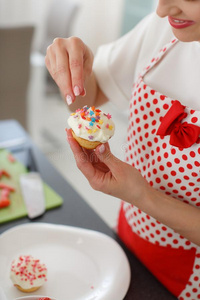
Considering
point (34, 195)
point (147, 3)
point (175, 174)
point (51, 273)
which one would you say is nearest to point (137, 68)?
point (175, 174)

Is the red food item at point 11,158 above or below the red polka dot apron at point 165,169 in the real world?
below

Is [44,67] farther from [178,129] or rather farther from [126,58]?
[178,129]

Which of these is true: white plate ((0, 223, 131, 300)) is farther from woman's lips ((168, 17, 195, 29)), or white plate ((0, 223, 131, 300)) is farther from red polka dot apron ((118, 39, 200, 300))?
woman's lips ((168, 17, 195, 29))

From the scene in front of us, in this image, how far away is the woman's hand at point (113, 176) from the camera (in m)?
0.80

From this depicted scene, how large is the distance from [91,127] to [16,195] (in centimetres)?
42

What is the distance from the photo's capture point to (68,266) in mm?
964

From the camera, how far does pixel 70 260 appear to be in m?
0.99

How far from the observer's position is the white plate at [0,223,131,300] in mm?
889

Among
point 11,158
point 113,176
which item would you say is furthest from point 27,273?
point 11,158

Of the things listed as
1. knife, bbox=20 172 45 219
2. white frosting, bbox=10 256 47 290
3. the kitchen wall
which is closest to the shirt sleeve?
knife, bbox=20 172 45 219

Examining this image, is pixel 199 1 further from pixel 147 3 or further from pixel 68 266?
pixel 147 3

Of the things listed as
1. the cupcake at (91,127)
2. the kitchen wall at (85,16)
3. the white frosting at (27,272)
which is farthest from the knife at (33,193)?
the kitchen wall at (85,16)

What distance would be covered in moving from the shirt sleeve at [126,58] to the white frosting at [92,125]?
261mm

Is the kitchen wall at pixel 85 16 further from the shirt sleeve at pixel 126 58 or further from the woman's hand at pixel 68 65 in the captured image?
the woman's hand at pixel 68 65
